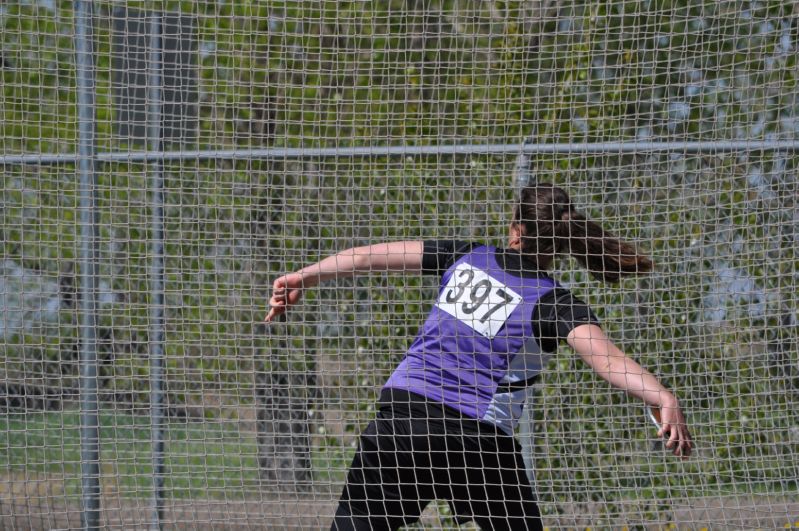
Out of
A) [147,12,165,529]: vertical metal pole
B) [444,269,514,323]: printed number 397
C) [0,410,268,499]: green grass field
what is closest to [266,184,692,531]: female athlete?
[444,269,514,323]: printed number 397

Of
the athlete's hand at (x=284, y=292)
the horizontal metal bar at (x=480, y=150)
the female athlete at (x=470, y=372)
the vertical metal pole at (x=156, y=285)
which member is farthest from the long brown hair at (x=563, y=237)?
the vertical metal pole at (x=156, y=285)

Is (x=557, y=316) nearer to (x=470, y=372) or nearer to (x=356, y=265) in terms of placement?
(x=470, y=372)

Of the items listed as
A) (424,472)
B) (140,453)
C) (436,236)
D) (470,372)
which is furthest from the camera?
(140,453)

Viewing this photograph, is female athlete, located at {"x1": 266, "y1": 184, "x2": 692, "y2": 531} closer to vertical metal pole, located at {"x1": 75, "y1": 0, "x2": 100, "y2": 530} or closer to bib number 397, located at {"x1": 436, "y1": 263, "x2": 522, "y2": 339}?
bib number 397, located at {"x1": 436, "y1": 263, "x2": 522, "y2": 339}

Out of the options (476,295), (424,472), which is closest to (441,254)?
(476,295)

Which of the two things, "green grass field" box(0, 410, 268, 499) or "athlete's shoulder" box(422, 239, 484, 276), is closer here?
"athlete's shoulder" box(422, 239, 484, 276)

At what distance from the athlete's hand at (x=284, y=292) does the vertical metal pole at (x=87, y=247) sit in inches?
42.3

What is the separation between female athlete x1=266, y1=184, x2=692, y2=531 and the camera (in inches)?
115

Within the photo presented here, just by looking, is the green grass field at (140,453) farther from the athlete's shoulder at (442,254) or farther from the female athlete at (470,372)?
the athlete's shoulder at (442,254)

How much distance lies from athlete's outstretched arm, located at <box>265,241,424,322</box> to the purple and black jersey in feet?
0.55

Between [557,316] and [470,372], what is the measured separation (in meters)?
0.34

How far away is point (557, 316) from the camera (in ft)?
9.43

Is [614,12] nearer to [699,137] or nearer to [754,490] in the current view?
[699,137]

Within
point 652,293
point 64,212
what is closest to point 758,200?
point 652,293
